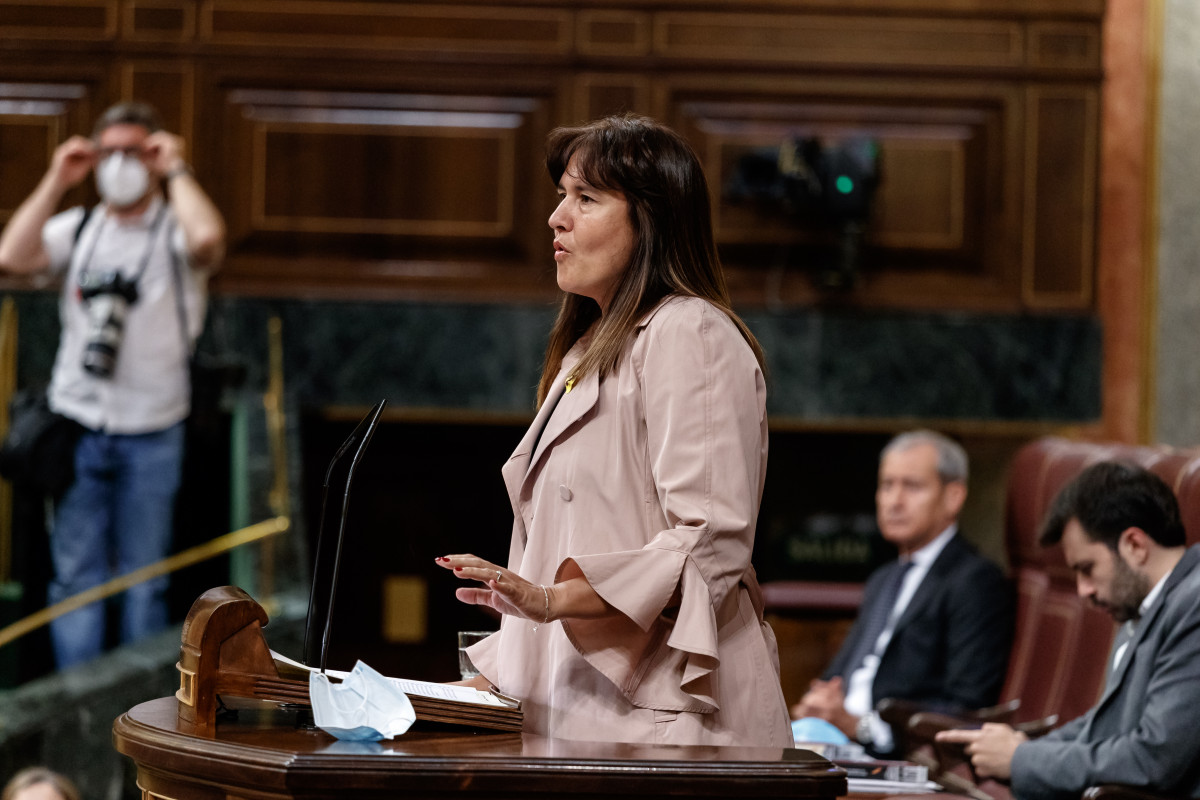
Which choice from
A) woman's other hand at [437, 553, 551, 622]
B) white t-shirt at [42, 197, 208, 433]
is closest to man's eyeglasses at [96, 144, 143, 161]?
white t-shirt at [42, 197, 208, 433]

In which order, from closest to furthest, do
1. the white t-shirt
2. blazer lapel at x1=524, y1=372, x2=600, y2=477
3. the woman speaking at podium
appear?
the woman speaking at podium → blazer lapel at x1=524, y1=372, x2=600, y2=477 → the white t-shirt

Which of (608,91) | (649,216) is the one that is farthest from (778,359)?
(649,216)

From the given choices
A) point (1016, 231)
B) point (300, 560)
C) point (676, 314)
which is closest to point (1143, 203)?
point (1016, 231)

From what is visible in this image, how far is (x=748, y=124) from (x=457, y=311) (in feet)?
4.45

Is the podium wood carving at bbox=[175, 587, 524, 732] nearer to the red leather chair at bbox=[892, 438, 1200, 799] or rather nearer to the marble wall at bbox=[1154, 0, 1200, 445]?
the red leather chair at bbox=[892, 438, 1200, 799]

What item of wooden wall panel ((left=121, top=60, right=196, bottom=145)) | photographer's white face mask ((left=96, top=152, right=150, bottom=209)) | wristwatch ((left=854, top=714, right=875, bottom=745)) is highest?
wooden wall panel ((left=121, top=60, right=196, bottom=145))

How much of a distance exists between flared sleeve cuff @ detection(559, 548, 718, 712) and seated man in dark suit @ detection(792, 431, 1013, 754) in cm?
189

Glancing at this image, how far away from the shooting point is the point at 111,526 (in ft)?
13.6

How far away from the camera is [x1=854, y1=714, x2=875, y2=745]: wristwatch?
3.29 metres

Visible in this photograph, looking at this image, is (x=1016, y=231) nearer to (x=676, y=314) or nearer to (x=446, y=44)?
(x=446, y=44)

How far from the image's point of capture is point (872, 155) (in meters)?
5.59

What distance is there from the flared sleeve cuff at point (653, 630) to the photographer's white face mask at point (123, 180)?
10.5 ft

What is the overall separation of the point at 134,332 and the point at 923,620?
2.35m

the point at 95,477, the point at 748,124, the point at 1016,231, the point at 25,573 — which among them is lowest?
the point at 25,573
